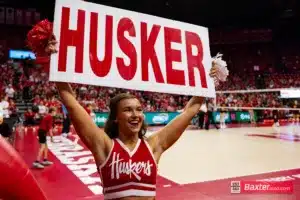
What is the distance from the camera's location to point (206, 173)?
17.1 ft

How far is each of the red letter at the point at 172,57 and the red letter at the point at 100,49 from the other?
0.41 metres

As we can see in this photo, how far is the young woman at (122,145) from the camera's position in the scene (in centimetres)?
158

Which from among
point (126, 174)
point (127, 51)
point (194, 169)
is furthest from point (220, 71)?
point (194, 169)

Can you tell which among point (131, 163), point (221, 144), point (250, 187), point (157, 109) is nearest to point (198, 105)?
point (131, 163)

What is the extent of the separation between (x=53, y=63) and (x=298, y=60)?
2671 centimetres

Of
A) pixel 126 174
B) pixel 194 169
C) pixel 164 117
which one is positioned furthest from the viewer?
pixel 164 117

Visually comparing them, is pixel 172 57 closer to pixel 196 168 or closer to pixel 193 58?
pixel 193 58

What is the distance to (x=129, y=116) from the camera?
172cm

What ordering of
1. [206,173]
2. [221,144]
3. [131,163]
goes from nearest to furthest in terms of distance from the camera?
[131,163], [206,173], [221,144]

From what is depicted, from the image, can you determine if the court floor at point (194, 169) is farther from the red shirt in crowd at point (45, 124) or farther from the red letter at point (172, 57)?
the red letter at point (172, 57)

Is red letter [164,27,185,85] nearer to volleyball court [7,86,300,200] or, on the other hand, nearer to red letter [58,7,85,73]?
red letter [58,7,85,73]

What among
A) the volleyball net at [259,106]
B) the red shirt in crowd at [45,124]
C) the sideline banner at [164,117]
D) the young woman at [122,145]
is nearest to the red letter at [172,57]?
the young woman at [122,145]

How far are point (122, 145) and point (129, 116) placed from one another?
167mm

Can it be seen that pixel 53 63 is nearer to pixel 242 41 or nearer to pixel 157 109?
pixel 157 109
